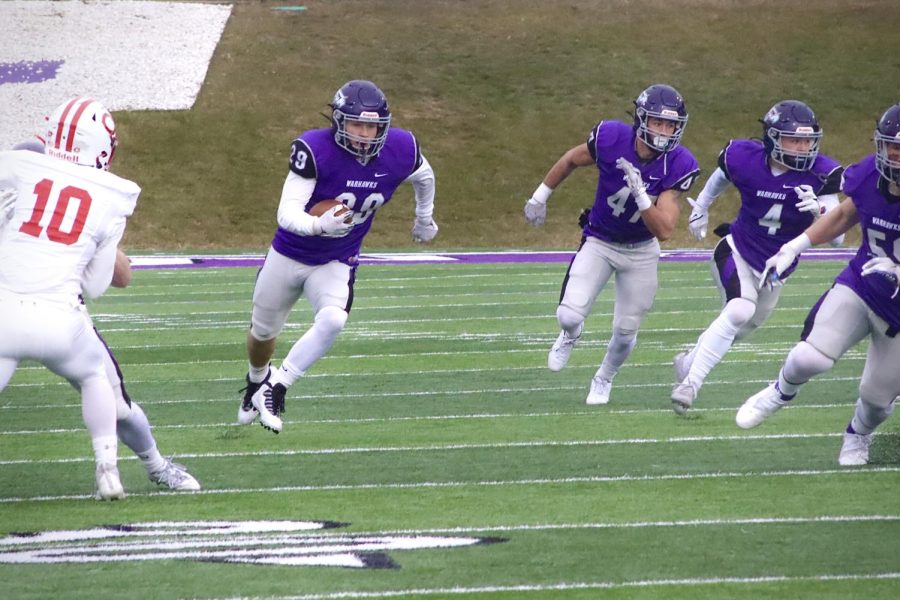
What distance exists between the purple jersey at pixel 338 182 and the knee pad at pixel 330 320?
32 cm

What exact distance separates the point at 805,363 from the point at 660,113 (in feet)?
6.94

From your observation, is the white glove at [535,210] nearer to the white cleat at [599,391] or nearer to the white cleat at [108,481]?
the white cleat at [599,391]

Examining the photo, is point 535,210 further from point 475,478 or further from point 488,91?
point 488,91

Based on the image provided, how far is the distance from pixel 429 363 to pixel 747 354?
2361 millimetres

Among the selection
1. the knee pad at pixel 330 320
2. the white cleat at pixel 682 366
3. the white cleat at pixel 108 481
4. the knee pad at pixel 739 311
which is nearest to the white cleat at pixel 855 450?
the knee pad at pixel 739 311

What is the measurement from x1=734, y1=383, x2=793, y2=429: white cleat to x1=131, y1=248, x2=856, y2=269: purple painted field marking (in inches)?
446

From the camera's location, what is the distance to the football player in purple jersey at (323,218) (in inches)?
267

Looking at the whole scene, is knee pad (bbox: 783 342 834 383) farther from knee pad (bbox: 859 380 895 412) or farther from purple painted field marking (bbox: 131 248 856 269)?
purple painted field marking (bbox: 131 248 856 269)

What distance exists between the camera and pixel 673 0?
2945cm

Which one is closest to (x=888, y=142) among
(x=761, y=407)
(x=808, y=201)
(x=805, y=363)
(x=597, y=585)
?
(x=805, y=363)

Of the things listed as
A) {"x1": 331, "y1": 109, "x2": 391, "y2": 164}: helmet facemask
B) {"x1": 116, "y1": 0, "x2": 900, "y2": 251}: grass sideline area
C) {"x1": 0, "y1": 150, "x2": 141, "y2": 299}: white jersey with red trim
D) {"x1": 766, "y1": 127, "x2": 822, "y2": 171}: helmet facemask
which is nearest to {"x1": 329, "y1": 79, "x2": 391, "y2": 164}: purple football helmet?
{"x1": 331, "y1": 109, "x2": 391, "y2": 164}: helmet facemask

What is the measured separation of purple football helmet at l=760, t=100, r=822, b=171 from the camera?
24.7ft

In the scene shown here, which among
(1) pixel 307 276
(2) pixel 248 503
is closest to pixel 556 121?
(1) pixel 307 276

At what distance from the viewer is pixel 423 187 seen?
7609mm
